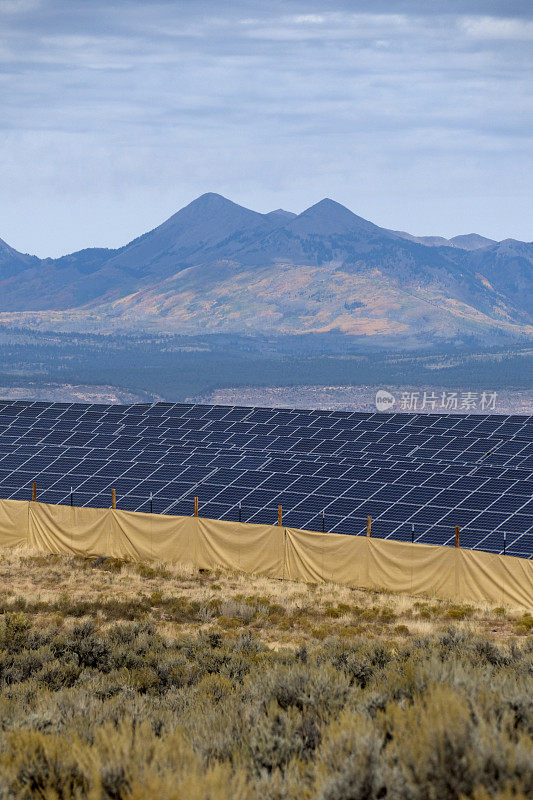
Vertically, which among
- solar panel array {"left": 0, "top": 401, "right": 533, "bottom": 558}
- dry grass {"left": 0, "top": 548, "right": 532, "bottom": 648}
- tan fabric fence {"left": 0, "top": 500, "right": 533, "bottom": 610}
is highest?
solar panel array {"left": 0, "top": 401, "right": 533, "bottom": 558}

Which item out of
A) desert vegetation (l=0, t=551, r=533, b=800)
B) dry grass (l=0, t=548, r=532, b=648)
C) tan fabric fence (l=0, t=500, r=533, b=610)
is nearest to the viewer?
desert vegetation (l=0, t=551, r=533, b=800)

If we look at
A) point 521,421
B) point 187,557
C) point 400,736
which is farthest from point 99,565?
point 400,736

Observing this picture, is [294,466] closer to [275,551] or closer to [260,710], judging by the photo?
[275,551]

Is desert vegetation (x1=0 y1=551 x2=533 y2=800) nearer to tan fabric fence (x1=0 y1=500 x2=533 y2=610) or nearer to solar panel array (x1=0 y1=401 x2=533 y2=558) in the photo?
tan fabric fence (x1=0 y1=500 x2=533 y2=610)

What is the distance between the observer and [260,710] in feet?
39.2

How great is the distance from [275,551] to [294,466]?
6.40 meters

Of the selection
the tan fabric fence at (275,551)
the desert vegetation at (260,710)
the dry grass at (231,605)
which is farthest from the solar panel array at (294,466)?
the desert vegetation at (260,710)

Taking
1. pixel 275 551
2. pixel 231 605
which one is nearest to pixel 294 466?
pixel 275 551

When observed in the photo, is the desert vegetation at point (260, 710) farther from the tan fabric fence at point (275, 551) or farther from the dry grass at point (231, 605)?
the tan fabric fence at point (275, 551)

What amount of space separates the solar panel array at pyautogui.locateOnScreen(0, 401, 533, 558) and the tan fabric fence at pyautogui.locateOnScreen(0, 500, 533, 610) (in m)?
1.05

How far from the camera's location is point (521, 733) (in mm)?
9484

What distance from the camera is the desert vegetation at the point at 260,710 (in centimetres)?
Answer: 849

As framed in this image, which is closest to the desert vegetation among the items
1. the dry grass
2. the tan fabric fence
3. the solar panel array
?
the dry grass

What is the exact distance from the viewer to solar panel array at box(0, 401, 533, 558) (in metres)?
31.7
